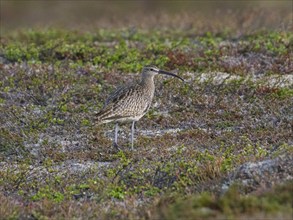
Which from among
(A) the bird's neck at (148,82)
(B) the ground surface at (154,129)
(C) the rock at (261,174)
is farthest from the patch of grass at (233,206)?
(A) the bird's neck at (148,82)

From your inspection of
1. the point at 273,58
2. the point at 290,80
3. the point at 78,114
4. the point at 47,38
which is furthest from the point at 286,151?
the point at 47,38

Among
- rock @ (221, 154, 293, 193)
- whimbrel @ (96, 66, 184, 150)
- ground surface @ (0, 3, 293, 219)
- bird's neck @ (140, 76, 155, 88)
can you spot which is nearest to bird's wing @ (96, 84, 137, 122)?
whimbrel @ (96, 66, 184, 150)

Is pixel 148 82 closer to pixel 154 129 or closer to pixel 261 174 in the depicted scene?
pixel 154 129

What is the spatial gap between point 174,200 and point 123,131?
515 cm

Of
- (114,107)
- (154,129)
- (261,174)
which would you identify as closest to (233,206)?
(261,174)

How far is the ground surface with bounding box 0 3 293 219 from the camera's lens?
9.99 metres

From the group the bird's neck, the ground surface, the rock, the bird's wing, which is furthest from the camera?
the bird's neck

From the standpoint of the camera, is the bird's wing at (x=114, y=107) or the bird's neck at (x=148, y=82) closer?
the bird's wing at (x=114, y=107)

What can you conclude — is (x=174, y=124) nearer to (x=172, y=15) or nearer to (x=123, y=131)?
(x=123, y=131)

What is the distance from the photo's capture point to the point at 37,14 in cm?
2977

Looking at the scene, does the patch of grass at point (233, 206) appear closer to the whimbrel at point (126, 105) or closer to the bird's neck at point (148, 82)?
the whimbrel at point (126, 105)

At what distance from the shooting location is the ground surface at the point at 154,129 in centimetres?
999

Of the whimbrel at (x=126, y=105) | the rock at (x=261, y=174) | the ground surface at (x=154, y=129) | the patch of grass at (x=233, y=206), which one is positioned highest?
the patch of grass at (x=233, y=206)

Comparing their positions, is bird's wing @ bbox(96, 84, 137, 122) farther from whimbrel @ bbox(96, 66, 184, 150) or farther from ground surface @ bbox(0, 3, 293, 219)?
ground surface @ bbox(0, 3, 293, 219)
